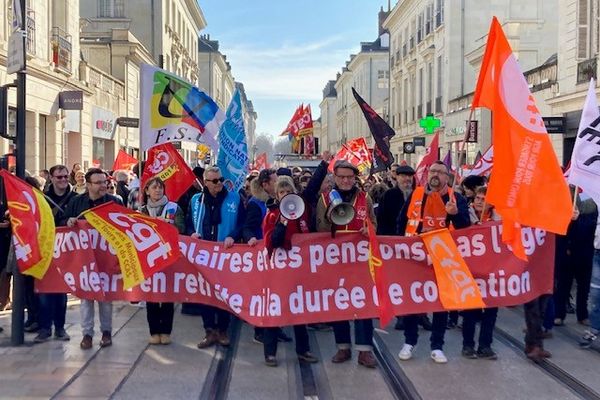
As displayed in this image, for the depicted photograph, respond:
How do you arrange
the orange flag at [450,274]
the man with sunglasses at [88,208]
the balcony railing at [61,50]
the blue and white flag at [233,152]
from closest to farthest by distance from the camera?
the orange flag at [450,274]
the man with sunglasses at [88,208]
the blue and white flag at [233,152]
the balcony railing at [61,50]

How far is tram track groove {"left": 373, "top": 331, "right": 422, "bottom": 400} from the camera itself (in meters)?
5.63

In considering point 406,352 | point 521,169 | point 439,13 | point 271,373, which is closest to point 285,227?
point 271,373

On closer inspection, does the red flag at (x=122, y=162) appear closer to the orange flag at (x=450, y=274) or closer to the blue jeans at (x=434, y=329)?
the blue jeans at (x=434, y=329)

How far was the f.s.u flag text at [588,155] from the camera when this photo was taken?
21.0 feet

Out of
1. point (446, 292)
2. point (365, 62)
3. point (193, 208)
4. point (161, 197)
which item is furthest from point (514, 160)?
point (365, 62)

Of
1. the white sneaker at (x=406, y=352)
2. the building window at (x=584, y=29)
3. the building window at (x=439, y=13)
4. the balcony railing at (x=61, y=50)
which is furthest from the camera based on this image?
the building window at (x=439, y=13)

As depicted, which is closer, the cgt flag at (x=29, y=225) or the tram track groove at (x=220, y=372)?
the tram track groove at (x=220, y=372)

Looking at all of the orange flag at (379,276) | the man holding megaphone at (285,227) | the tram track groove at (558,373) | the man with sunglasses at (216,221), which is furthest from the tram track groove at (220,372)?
the tram track groove at (558,373)

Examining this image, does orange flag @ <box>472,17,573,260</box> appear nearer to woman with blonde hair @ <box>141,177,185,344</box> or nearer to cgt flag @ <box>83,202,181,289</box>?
cgt flag @ <box>83,202,181,289</box>

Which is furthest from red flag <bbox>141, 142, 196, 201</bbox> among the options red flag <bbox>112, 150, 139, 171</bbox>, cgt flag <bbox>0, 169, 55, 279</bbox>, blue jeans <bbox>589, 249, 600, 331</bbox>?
red flag <bbox>112, 150, 139, 171</bbox>

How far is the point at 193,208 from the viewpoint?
731cm

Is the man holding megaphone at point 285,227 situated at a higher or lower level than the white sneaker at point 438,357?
higher

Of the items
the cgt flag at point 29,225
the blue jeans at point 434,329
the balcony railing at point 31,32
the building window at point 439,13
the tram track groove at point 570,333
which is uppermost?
the building window at point 439,13

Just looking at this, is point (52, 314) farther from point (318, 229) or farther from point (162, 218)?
point (318, 229)
